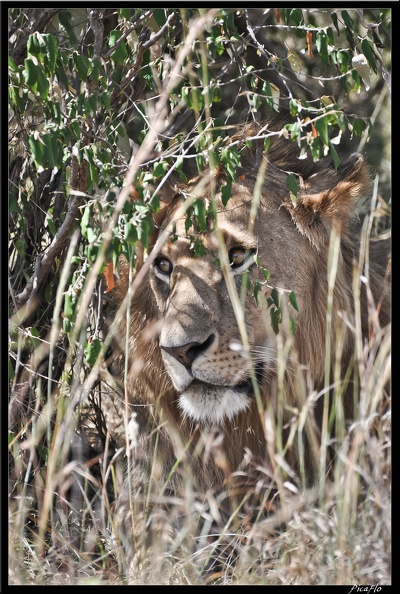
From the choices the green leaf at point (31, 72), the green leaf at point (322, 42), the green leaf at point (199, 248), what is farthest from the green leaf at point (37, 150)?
the green leaf at point (322, 42)

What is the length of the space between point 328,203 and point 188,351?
3.28ft

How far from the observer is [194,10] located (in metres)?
3.69

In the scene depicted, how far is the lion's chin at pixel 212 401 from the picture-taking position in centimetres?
367

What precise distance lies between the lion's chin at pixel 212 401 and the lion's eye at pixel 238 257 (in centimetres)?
59

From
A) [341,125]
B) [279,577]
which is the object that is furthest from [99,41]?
[279,577]

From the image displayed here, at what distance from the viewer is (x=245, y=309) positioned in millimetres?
3766

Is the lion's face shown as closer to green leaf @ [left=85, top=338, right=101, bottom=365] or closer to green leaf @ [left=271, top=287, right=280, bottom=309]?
green leaf @ [left=271, top=287, right=280, bottom=309]

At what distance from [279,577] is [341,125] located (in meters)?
1.76

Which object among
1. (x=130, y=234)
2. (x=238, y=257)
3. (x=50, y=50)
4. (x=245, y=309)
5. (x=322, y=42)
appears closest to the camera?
(x=130, y=234)

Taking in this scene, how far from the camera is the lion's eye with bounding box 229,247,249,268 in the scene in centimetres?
386
